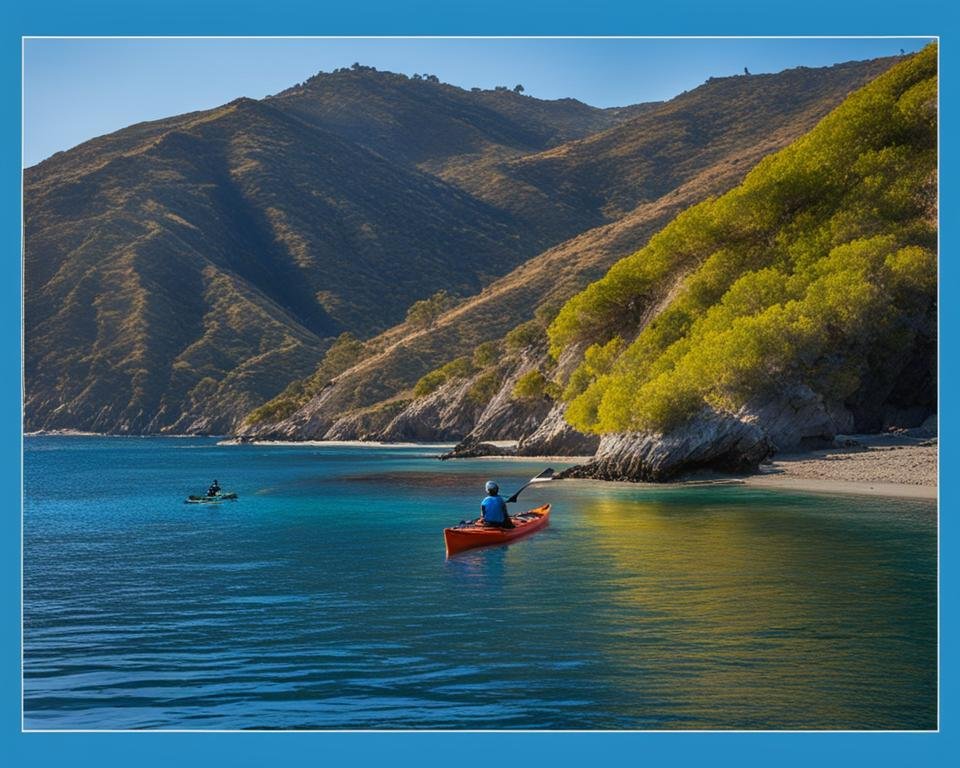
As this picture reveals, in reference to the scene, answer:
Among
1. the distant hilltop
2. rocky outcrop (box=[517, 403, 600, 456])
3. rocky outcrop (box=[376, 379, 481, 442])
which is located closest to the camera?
rocky outcrop (box=[517, 403, 600, 456])

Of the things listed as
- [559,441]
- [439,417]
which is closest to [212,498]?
[559,441]

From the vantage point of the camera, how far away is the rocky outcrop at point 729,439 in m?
39.9

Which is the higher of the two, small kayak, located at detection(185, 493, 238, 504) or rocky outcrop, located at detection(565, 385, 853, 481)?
rocky outcrop, located at detection(565, 385, 853, 481)

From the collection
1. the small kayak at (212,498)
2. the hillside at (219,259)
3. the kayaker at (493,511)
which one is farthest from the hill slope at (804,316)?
the hillside at (219,259)

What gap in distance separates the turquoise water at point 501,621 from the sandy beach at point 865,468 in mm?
2645

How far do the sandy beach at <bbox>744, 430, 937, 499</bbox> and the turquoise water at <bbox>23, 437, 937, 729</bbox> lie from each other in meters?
2.64

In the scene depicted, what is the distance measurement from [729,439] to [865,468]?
539cm

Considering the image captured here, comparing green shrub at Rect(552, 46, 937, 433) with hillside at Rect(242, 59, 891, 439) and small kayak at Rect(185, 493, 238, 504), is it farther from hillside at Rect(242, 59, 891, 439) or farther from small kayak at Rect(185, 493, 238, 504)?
hillside at Rect(242, 59, 891, 439)

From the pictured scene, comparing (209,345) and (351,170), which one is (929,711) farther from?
(351,170)

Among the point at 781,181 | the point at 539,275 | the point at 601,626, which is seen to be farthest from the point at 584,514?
the point at 539,275

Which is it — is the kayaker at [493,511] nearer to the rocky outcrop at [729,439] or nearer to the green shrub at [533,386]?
the rocky outcrop at [729,439]

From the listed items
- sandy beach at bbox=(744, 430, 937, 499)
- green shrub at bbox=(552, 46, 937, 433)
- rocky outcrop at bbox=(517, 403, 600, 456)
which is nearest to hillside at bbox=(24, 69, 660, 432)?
green shrub at bbox=(552, 46, 937, 433)

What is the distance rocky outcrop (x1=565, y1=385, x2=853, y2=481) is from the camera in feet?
131

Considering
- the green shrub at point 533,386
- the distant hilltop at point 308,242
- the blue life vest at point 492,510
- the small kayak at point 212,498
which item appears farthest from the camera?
the distant hilltop at point 308,242
